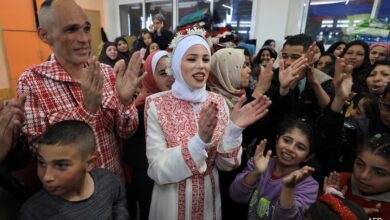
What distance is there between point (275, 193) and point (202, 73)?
781 millimetres

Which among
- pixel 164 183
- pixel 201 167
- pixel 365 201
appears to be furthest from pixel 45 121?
pixel 365 201

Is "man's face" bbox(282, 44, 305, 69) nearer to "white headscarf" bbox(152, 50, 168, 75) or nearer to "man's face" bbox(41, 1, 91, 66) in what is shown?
"white headscarf" bbox(152, 50, 168, 75)

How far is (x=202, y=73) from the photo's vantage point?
1383 millimetres

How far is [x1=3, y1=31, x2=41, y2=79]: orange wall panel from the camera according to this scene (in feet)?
17.0

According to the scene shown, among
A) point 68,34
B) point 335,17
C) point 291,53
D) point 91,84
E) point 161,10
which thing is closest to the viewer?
point 91,84

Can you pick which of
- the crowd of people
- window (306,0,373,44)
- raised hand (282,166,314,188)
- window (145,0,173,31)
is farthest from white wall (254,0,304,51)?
raised hand (282,166,314,188)

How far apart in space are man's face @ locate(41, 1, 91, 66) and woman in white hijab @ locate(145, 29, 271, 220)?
17.6 inches

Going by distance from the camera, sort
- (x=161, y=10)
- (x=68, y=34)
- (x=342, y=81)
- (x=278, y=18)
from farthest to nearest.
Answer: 1. (x=161, y=10)
2. (x=278, y=18)
3. (x=342, y=81)
4. (x=68, y=34)

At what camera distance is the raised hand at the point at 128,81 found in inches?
52.2

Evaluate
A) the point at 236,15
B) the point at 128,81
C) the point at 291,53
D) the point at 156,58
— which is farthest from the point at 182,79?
the point at 236,15

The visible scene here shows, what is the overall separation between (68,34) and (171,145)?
77cm

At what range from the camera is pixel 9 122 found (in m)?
1.06

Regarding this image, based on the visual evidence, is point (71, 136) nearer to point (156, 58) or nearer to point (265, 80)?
point (156, 58)

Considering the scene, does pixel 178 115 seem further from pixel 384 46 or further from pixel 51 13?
pixel 384 46
